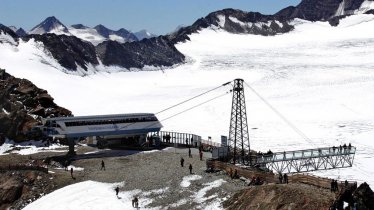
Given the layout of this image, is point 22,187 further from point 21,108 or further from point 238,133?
point 238,133

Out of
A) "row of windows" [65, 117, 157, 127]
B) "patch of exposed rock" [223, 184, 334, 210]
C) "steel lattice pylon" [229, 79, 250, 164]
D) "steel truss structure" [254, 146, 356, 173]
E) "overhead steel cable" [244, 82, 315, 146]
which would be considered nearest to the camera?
"patch of exposed rock" [223, 184, 334, 210]

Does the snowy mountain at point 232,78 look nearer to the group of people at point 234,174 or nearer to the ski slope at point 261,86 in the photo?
the ski slope at point 261,86

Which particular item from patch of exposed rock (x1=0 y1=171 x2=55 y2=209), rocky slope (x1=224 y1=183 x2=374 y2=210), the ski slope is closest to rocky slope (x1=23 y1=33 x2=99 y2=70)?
the ski slope

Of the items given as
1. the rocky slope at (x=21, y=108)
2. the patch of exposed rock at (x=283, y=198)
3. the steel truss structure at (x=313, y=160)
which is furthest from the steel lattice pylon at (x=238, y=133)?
the rocky slope at (x=21, y=108)

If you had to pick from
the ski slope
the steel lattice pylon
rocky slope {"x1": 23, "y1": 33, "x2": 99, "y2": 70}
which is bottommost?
the steel lattice pylon

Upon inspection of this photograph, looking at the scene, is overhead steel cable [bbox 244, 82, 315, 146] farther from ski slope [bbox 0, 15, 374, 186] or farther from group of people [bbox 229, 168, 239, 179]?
group of people [bbox 229, 168, 239, 179]

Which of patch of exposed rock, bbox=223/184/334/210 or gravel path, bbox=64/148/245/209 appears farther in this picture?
gravel path, bbox=64/148/245/209

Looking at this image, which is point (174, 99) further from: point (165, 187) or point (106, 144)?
point (165, 187)
